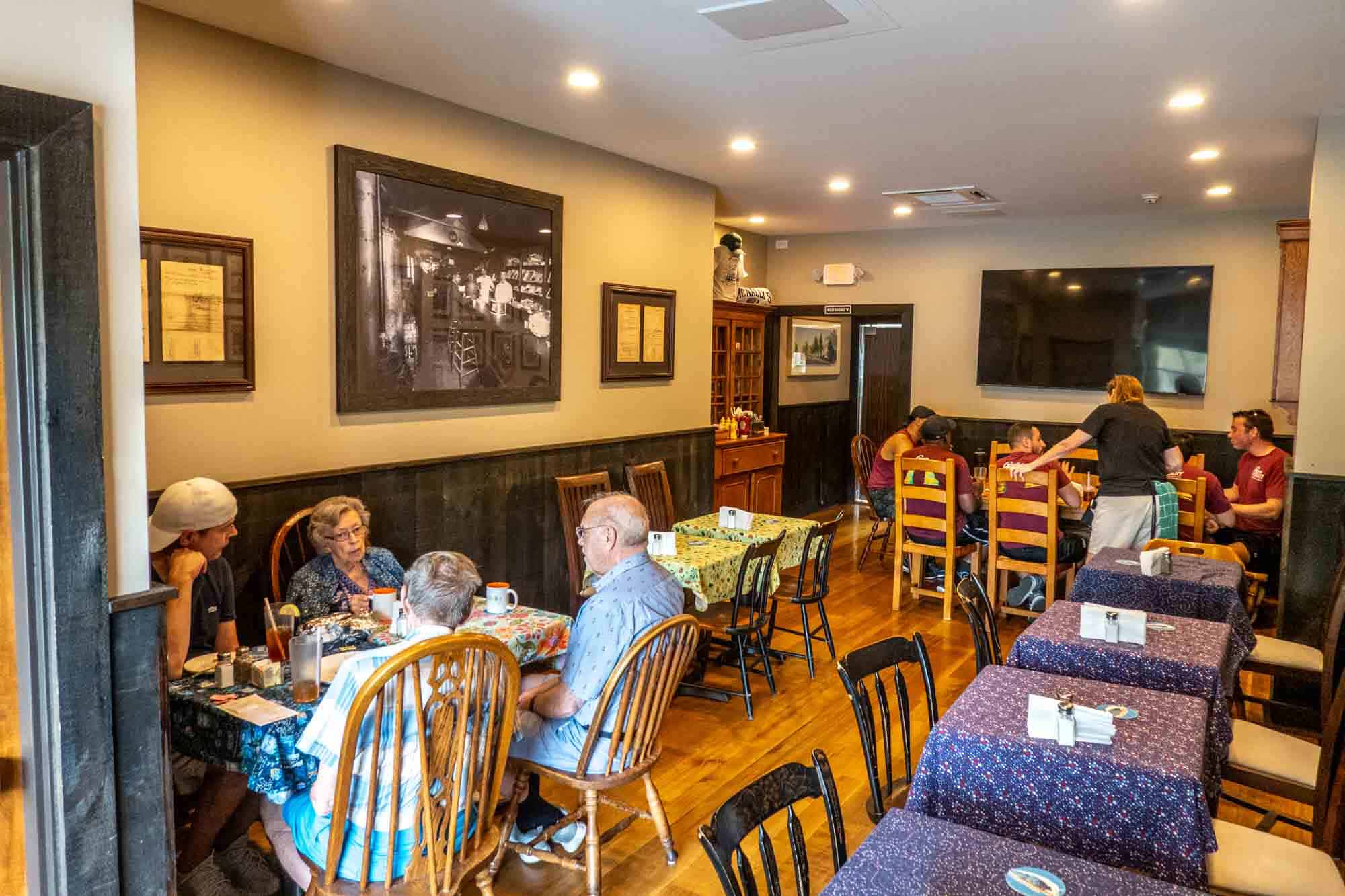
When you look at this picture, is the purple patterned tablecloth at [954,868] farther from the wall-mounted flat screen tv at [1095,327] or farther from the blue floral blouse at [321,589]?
the wall-mounted flat screen tv at [1095,327]

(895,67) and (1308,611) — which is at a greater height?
(895,67)

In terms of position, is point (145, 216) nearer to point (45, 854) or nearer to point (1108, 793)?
point (45, 854)

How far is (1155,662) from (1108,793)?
2.79ft

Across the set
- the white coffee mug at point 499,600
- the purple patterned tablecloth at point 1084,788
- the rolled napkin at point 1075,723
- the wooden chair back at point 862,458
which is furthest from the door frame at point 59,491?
the wooden chair back at point 862,458

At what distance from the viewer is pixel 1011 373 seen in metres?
8.52

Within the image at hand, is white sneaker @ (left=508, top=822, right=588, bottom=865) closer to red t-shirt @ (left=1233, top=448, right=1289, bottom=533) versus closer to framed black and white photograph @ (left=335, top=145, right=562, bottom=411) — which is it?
framed black and white photograph @ (left=335, top=145, right=562, bottom=411)

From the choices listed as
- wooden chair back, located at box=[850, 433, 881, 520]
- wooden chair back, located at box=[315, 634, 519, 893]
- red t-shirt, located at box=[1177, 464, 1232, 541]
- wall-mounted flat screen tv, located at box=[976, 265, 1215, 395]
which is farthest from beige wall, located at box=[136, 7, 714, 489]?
wall-mounted flat screen tv, located at box=[976, 265, 1215, 395]

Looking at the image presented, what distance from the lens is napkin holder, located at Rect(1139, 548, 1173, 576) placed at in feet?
11.7

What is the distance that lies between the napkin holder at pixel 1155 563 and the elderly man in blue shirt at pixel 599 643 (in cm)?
184

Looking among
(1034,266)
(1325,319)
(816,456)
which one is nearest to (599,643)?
(1325,319)

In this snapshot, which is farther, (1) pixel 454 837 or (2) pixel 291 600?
(2) pixel 291 600

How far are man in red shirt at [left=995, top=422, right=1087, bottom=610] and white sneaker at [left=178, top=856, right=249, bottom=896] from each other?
14.3 ft

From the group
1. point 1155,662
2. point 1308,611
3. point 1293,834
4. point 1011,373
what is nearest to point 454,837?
point 1155,662

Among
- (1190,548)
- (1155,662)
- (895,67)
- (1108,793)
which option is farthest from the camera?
(1190,548)
